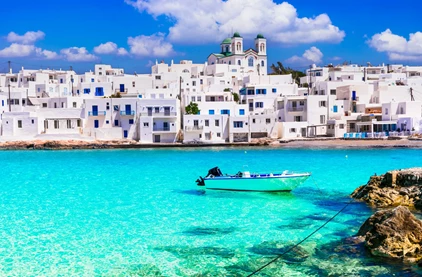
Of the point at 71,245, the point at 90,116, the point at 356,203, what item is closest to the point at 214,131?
the point at 90,116

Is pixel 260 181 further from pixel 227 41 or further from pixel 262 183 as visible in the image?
pixel 227 41

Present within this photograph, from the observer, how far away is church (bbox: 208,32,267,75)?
91.2 meters

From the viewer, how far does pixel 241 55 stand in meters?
91.6

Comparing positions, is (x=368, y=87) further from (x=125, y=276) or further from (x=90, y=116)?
(x=125, y=276)

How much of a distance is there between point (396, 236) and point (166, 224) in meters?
8.03

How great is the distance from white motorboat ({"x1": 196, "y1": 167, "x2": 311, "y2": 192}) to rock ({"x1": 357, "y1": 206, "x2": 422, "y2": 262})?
857 cm

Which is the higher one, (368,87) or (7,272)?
(368,87)

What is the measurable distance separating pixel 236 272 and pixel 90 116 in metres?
48.2

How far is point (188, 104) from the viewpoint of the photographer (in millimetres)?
59875

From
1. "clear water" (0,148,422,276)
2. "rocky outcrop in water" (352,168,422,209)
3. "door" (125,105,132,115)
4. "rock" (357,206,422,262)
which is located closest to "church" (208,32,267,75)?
"door" (125,105,132,115)

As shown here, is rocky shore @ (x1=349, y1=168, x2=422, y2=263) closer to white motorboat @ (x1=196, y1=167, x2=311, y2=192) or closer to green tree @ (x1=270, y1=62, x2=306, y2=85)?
white motorboat @ (x1=196, y1=167, x2=311, y2=192)

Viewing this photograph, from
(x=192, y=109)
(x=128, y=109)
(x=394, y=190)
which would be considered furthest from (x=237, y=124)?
(x=394, y=190)

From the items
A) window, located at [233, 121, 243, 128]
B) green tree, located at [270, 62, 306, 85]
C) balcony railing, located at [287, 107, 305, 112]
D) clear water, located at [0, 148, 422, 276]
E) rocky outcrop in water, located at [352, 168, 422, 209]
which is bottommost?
clear water, located at [0, 148, 422, 276]

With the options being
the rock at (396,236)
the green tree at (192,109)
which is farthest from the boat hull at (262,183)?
the green tree at (192,109)
